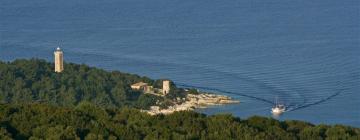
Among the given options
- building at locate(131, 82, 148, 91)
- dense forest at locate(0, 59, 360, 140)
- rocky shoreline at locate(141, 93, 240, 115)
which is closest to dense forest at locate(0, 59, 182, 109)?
building at locate(131, 82, 148, 91)

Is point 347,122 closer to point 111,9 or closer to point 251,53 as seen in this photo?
point 251,53

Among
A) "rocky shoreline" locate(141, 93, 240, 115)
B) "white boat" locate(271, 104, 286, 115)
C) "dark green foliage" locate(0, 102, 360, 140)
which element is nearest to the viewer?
"dark green foliage" locate(0, 102, 360, 140)

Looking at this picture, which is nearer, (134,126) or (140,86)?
(134,126)

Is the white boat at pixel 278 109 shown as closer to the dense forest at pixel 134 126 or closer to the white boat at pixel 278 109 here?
the white boat at pixel 278 109

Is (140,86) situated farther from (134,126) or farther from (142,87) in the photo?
(134,126)

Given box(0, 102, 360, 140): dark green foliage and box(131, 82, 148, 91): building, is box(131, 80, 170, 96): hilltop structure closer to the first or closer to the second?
box(131, 82, 148, 91): building

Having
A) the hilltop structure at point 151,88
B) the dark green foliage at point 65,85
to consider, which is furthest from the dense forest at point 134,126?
the hilltop structure at point 151,88

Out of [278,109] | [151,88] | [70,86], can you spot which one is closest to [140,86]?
[151,88]
